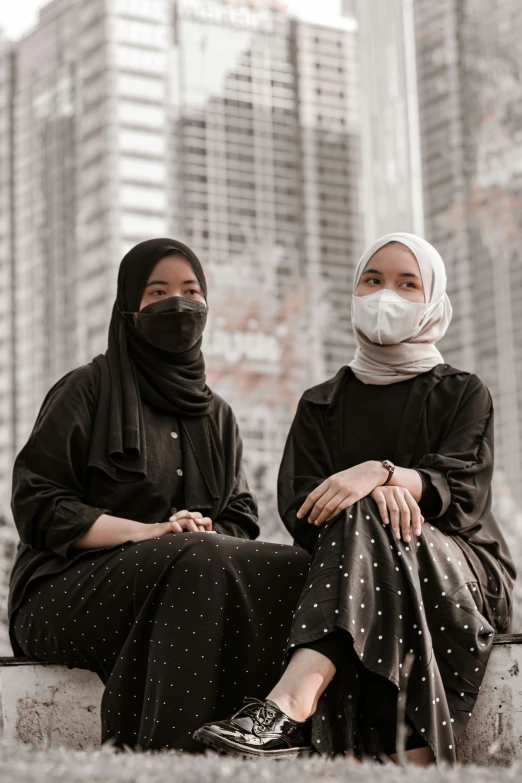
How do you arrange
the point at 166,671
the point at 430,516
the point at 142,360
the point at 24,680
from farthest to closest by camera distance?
the point at 142,360 < the point at 24,680 < the point at 430,516 < the point at 166,671

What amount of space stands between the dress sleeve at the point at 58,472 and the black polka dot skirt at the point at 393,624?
2.53 feet

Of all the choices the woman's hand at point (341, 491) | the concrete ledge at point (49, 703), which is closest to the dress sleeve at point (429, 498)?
the woman's hand at point (341, 491)

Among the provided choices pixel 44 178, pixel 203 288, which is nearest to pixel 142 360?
pixel 203 288

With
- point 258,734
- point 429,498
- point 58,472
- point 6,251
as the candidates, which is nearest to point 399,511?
point 429,498

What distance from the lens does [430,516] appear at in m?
3.59

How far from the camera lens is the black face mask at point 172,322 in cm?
419

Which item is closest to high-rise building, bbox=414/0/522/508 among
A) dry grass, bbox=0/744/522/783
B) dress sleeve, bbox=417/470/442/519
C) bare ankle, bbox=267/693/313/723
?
dress sleeve, bbox=417/470/442/519

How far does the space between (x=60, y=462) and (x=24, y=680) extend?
2.15ft

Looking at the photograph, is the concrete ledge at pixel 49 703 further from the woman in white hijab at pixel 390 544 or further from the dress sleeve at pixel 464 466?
the dress sleeve at pixel 464 466

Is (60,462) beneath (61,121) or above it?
beneath

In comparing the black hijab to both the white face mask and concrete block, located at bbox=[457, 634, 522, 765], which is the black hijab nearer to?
the white face mask

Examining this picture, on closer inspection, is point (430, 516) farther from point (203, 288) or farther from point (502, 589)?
point (203, 288)

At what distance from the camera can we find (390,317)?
158 inches

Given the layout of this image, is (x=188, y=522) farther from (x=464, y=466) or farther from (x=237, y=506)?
(x=464, y=466)
